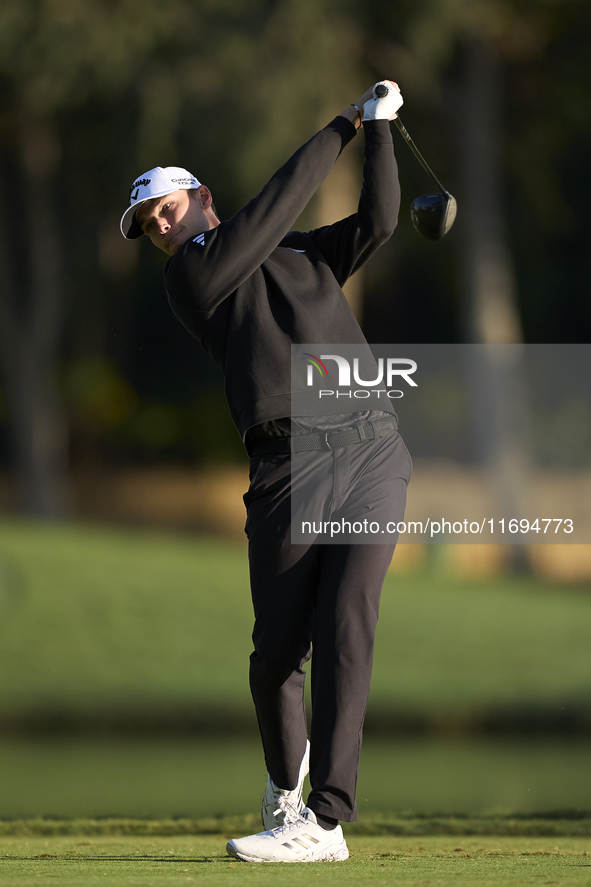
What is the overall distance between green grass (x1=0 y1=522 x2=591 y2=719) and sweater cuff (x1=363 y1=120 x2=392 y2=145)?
7.91 meters

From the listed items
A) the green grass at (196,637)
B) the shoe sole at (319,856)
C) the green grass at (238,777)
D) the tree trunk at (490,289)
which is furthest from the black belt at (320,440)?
the tree trunk at (490,289)

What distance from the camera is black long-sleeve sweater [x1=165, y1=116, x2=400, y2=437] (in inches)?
126

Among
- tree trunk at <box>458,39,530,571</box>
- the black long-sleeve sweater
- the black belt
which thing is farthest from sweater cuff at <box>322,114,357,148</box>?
tree trunk at <box>458,39,530,571</box>

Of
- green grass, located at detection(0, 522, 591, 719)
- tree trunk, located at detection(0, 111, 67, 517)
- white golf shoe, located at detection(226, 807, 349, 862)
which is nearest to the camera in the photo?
white golf shoe, located at detection(226, 807, 349, 862)

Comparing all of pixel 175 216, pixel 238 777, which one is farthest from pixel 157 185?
pixel 238 777

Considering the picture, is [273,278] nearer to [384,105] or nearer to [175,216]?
[175,216]

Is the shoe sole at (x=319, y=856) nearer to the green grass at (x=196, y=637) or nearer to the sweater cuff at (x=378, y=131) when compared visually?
the sweater cuff at (x=378, y=131)

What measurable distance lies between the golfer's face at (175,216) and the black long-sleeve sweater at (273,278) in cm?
17

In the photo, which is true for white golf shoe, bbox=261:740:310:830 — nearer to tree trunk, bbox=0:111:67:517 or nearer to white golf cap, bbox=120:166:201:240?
white golf cap, bbox=120:166:201:240

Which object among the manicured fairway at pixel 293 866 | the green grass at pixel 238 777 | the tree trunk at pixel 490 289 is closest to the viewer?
the manicured fairway at pixel 293 866

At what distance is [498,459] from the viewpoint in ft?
56.5

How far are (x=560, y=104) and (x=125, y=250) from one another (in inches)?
305

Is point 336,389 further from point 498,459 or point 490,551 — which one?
point 490,551

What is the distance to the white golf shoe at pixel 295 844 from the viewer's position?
125 inches
